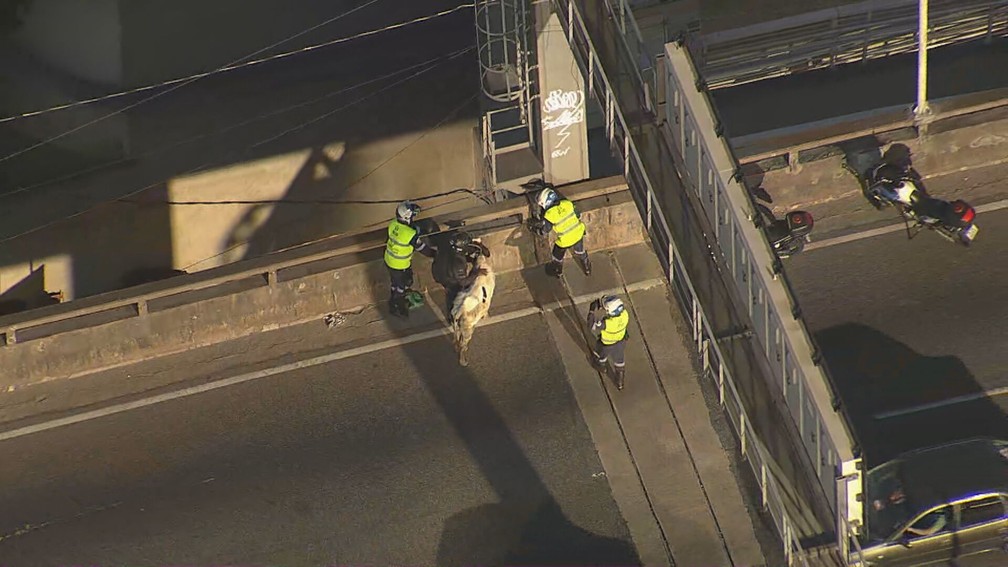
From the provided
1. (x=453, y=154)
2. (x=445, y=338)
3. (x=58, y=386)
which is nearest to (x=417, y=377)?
(x=445, y=338)

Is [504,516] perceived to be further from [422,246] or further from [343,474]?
[422,246]

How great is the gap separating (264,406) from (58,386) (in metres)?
3.18

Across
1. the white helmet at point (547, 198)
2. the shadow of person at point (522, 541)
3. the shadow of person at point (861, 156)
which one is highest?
the shadow of person at point (861, 156)

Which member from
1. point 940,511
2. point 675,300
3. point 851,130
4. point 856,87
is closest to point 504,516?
point 675,300

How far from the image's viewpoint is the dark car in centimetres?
1864

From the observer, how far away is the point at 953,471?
62.3ft

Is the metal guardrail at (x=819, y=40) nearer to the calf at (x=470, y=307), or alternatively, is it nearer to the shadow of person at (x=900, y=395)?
the shadow of person at (x=900, y=395)

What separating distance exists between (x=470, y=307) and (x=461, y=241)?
1.28 metres

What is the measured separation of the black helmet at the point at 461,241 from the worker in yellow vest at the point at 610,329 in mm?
2177

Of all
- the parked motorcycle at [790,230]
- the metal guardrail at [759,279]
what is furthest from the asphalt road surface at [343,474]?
the metal guardrail at [759,279]

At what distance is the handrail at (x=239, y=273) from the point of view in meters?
23.2

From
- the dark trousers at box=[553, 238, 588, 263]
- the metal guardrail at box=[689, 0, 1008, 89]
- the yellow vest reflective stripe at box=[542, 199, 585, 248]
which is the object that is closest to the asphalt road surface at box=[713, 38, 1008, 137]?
the metal guardrail at box=[689, 0, 1008, 89]

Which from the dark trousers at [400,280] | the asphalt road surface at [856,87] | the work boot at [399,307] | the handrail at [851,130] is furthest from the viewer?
the asphalt road surface at [856,87]

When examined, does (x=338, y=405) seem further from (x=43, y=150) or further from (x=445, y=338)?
(x=43, y=150)
